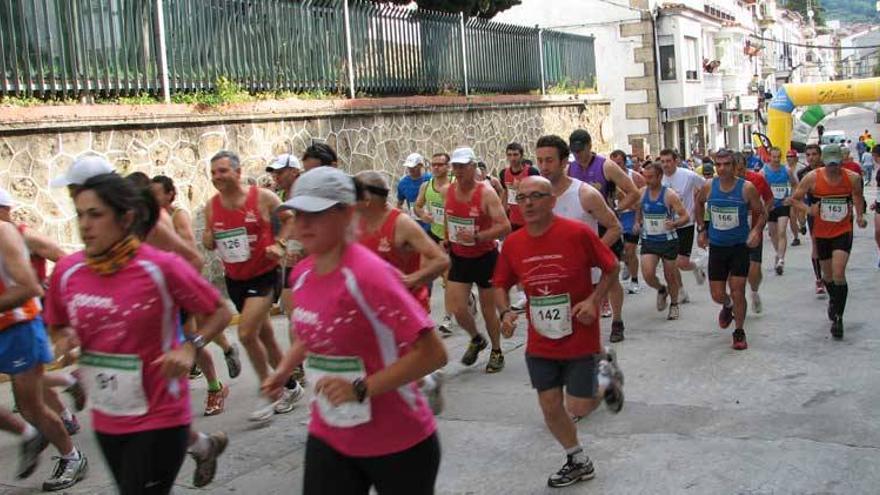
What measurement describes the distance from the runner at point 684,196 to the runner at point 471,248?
3.43 meters

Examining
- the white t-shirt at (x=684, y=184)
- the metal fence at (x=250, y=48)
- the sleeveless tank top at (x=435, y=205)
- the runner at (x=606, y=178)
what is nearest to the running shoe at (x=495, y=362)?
the runner at (x=606, y=178)

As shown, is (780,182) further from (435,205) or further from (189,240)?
(189,240)

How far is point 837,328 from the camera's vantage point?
8977mm

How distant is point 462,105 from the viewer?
18156 mm

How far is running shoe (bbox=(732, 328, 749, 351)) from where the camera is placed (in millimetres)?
8689

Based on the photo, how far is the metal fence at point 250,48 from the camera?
1026 centimetres

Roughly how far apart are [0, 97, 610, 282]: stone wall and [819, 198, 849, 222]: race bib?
6.90m

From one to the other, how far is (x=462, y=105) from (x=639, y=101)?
1771 cm


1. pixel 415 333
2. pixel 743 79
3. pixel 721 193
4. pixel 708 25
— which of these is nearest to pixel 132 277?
pixel 415 333

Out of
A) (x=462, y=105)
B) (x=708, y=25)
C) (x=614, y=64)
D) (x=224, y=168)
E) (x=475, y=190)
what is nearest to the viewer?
(x=224, y=168)

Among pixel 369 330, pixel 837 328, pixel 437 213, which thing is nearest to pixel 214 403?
pixel 437 213

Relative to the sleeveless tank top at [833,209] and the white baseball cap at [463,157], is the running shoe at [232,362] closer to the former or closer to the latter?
the white baseball cap at [463,157]

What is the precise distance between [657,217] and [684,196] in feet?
3.43

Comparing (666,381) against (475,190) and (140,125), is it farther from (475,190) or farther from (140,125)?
(140,125)
